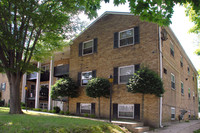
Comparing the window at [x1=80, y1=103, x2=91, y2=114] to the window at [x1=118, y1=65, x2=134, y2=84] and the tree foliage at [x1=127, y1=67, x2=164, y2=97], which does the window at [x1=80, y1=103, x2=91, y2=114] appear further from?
the tree foliage at [x1=127, y1=67, x2=164, y2=97]

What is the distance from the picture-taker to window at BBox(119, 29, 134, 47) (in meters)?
15.1

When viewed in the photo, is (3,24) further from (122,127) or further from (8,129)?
(122,127)

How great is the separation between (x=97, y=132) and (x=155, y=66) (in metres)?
6.69

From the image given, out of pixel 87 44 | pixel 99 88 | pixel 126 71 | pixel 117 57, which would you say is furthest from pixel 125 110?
pixel 87 44

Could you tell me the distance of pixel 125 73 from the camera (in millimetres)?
14859

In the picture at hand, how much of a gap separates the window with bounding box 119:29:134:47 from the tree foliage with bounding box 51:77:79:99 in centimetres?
556

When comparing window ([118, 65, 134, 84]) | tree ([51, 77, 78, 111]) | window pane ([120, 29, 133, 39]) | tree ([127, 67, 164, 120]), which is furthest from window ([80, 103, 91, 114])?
window pane ([120, 29, 133, 39])

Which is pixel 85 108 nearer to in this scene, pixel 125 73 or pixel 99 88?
pixel 99 88

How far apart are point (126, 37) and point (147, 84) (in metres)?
4.63

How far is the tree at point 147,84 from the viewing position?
12.3 meters

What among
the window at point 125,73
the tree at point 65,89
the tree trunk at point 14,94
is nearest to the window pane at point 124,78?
the window at point 125,73

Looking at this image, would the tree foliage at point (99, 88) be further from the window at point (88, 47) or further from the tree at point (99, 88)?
the window at point (88, 47)

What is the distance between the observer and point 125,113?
14281mm

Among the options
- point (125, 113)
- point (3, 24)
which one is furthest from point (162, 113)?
point (3, 24)
